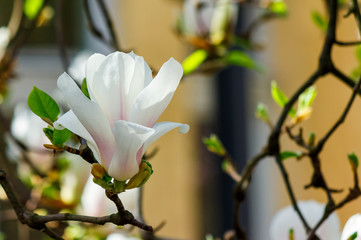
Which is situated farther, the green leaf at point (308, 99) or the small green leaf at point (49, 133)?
the green leaf at point (308, 99)

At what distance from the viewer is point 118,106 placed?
338mm

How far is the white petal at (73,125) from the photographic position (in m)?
0.33

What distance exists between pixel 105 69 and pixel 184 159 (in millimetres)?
1578

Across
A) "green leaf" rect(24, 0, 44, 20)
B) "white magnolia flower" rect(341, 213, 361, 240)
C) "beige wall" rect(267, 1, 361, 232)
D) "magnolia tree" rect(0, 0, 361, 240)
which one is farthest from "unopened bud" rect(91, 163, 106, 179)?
"beige wall" rect(267, 1, 361, 232)

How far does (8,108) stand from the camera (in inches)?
70.7

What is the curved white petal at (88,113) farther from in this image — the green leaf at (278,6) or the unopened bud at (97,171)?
the green leaf at (278,6)

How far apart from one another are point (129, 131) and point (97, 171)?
4cm

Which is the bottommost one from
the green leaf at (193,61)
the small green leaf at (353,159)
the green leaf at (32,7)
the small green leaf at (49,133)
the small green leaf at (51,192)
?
the small green leaf at (51,192)

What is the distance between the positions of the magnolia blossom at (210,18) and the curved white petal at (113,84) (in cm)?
41

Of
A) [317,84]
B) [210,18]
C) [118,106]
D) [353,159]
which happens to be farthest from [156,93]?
[317,84]

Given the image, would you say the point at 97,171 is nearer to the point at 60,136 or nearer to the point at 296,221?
the point at 60,136

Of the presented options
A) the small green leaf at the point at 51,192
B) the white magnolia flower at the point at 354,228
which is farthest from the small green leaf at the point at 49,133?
the small green leaf at the point at 51,192

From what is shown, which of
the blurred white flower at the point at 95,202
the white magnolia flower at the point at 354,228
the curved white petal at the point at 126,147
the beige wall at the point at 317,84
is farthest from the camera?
the beige wall at the point at 317,84

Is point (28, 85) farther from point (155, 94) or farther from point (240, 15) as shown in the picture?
point (155, 94)
